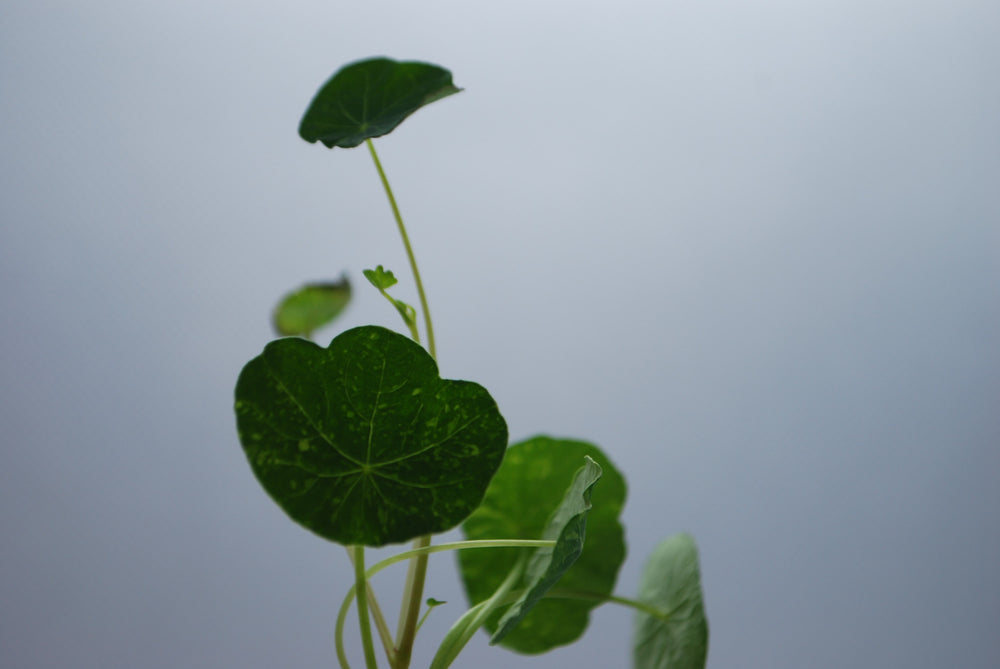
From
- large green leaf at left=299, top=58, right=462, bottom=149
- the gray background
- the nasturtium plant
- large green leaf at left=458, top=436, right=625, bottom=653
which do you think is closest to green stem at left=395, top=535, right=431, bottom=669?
the nasturtium plant

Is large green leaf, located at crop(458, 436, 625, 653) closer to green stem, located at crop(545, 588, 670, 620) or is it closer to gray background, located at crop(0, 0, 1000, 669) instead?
green stem, located at crop(545, 588, 670, 620)

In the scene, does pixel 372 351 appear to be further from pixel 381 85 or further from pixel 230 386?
pixel 230 386

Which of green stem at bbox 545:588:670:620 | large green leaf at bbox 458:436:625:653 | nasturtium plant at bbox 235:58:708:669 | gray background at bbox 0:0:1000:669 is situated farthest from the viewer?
gray background at bbox 0:0:1000:669

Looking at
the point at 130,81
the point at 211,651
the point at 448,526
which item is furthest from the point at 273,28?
the point at 448,526

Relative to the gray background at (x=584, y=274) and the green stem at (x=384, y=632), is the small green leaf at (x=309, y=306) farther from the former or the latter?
the gray background at (x=584, y=274)

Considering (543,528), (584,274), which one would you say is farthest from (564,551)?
(584,274)

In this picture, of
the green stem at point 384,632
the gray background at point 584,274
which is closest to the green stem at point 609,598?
the green stem at point 384,632
